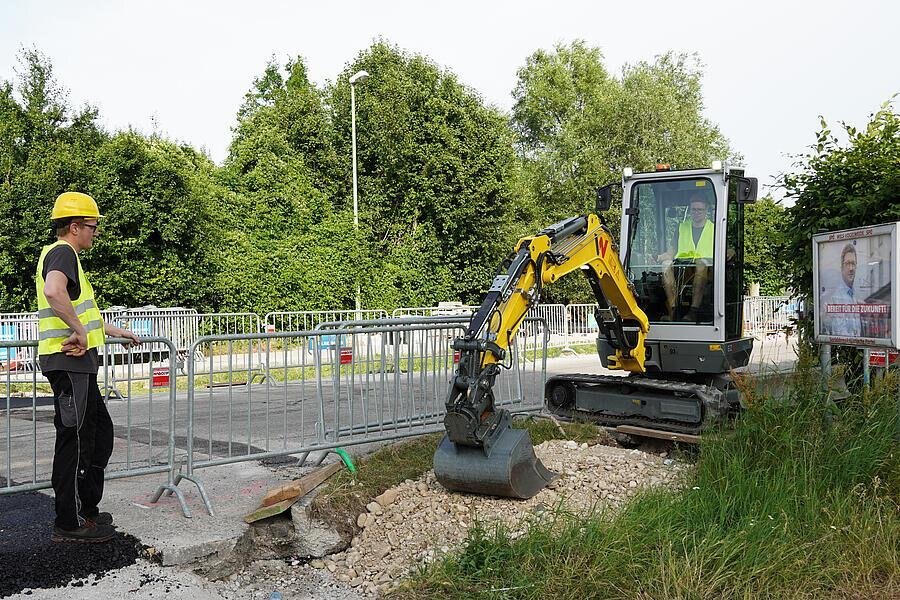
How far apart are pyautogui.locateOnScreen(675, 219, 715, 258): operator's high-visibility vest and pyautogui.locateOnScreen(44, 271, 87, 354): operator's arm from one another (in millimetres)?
6187

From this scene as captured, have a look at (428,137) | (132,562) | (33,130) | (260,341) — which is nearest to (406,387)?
(260,341)

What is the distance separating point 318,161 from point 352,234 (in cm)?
454

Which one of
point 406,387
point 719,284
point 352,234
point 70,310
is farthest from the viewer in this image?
point 352,234

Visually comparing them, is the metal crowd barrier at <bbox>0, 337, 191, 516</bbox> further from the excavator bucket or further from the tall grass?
the tall grass

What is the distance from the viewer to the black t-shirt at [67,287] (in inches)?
206

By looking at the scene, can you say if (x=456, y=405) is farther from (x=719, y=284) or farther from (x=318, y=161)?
(x=318, y=161)

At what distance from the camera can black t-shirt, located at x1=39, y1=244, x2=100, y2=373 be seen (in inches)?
206

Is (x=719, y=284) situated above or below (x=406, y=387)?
above

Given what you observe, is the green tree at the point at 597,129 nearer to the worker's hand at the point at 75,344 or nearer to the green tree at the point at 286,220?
the green tree at the point at 286,220

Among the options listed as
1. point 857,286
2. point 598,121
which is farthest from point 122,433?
point 598,121

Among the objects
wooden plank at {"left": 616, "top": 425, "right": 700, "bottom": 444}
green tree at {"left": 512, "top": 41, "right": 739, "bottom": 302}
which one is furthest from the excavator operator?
green tree at {"left": 512, "top": 41, "right": 739, "bottom": 302}

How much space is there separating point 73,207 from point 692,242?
20.4 feet

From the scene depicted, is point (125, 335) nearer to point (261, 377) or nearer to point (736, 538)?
point (261, 377)

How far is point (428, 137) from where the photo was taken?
3089cm
